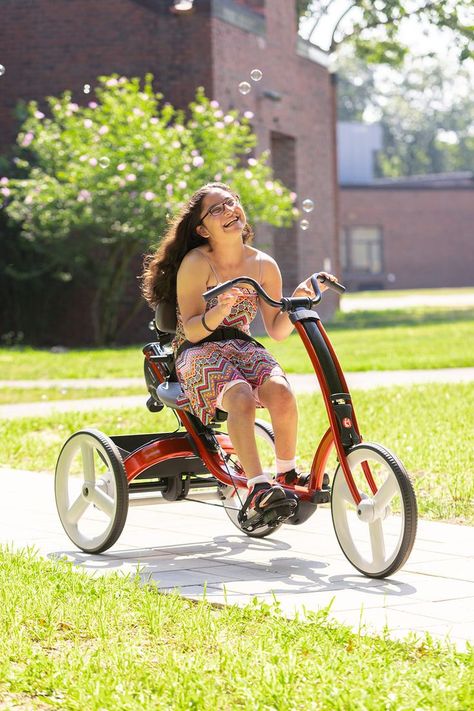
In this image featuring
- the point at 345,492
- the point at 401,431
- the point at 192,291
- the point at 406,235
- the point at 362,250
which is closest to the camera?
the point at 345,492

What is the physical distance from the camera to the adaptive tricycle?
4926mm

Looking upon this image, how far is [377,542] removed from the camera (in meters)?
4.94

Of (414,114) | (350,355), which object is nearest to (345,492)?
(350,355)

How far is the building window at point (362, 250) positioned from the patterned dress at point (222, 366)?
184ft

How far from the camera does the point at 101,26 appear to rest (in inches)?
941

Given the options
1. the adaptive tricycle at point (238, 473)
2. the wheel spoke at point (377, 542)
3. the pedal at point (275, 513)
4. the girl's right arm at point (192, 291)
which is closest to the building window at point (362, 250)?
the adaptive tricycle at point (238, 473)

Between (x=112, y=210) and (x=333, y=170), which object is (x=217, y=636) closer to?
(x=112, y=210)

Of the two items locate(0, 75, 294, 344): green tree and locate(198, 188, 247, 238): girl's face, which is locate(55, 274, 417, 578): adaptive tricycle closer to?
locate(198, 188, 247, 238): girl's face

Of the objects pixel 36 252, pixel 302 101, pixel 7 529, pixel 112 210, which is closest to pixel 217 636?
pixel 7 529

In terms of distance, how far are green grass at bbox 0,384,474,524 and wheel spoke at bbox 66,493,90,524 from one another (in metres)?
1.67

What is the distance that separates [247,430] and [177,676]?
1.75 m

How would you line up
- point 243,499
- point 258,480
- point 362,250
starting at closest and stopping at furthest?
point 258,480
point 243,499
point 362,250

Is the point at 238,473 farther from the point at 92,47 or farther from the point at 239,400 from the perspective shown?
the point at 92,47

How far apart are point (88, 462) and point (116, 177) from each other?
15.0 metres
